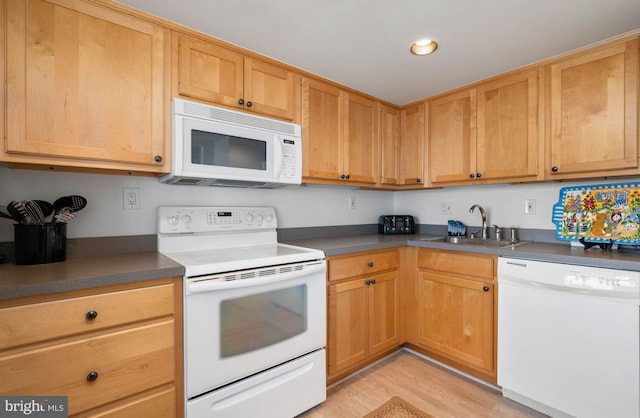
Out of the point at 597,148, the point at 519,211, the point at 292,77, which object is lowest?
the point at 519,211

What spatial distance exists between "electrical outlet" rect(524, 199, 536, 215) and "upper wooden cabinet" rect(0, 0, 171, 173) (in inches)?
98.3

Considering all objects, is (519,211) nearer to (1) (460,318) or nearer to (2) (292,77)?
(1) (460,318)

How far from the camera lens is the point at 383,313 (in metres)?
2.19

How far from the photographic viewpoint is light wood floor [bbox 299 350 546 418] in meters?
1.70

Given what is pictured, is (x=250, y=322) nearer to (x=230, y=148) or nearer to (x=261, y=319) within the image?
(x=261, y=319)

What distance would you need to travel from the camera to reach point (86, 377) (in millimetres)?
1101

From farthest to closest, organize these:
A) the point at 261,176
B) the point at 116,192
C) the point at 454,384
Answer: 1. the point at 454,384
2. the point at 261,176
3. the point at 116,192

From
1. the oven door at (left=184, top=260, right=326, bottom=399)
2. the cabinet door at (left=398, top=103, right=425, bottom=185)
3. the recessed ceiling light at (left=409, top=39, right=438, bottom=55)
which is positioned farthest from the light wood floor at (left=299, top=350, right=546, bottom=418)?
the recessed ceiling light at (left=409, top=39, right=438, bottom=55)

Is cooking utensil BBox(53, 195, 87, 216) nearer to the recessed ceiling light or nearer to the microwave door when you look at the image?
the microwave door

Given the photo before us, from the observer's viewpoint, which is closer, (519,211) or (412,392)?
(412,392)

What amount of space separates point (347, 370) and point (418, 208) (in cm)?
166

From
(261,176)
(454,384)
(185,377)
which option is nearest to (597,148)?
(454,384)

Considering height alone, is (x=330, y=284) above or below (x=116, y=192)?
below

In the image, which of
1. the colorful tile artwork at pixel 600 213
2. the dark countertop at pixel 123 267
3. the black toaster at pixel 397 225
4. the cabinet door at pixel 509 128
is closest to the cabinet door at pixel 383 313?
the dark countertop at pixel 123 267
